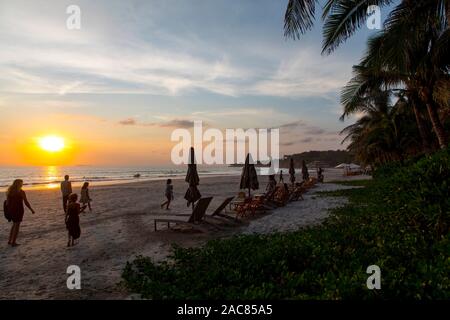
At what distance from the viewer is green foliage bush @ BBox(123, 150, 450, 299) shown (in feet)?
14.5

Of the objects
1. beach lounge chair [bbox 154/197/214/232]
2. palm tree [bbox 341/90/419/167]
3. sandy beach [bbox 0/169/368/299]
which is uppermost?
palm tree [bbox 341/90/419/167]

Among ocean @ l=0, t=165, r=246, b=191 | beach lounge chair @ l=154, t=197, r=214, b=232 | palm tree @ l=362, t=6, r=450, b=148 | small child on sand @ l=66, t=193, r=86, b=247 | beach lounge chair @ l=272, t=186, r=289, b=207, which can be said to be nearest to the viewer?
small child on sand @ l=66, t=193, r=86, b=247

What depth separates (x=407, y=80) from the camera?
15000 mm

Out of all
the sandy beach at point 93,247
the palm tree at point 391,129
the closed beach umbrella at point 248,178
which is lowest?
the sandy beach at point 93,247

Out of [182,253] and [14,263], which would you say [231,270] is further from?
[14,263]

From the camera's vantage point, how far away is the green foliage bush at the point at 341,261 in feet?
14.5

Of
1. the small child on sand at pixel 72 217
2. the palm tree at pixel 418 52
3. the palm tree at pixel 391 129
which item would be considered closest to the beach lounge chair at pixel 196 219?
the small child on sand at pixel 72 217

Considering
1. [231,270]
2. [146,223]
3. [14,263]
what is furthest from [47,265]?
[146,223]

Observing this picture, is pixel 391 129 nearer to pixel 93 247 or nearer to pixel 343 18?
pixel 343 18

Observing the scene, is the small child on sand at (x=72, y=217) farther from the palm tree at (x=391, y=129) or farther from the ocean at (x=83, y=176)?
the ocean at (x=83, y=176)

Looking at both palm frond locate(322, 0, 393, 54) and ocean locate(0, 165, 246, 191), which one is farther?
ocean locate(0, 165, 246, 191)

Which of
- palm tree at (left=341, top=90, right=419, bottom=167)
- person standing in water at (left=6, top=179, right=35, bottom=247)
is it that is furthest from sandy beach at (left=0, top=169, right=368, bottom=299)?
palm tree at (left=341, top=90, right=419, bottom=167)

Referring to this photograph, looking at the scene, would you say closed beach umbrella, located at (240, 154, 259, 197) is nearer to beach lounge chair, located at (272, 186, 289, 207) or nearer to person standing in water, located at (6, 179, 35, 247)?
beach lounge chair, located at (272, 186, 289, 207)
